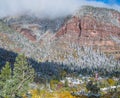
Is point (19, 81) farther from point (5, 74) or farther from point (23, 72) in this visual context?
point (23, 72)

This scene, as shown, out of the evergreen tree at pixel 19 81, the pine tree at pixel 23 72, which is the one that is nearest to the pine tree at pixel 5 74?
the evergreen tree at pixel 19 81

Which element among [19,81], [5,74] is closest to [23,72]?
[19,81]

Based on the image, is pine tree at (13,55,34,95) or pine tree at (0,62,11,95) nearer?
pine tree at (0,62,11,95)

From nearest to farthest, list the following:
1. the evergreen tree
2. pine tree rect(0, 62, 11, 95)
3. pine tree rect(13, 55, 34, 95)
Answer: the evergreen tree
pine tree rect(0, 62, 11, 95)
pine tree rect(13, 55, 34, 95)

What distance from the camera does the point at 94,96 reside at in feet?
519

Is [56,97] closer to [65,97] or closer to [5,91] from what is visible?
[65,97]

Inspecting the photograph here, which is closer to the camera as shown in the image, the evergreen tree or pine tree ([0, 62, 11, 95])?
the evergreen tree


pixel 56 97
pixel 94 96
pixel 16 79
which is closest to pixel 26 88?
pixel 16 79

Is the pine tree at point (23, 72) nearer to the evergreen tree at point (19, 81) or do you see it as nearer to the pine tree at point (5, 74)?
the evergreen tree at point (19, 81)

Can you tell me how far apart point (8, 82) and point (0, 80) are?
5047 millimetres

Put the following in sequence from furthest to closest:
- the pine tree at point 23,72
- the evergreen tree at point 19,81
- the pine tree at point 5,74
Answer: the pine tree at point 23,72 → the pine tree at point 5,74 → the evergreen tree at point 19,81

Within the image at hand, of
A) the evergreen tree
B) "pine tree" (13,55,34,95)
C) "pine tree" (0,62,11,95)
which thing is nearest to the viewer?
the evergreen tree

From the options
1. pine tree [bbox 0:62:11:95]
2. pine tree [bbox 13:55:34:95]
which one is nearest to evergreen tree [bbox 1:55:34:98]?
pine tree [bbox 13:55:34:95]

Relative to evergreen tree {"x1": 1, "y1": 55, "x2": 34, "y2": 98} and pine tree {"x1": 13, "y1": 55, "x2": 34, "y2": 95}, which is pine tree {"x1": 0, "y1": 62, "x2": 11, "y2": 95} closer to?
evergreen tree {"x1": 1, "y1": 55, "x2": 34, "y2": 98}
